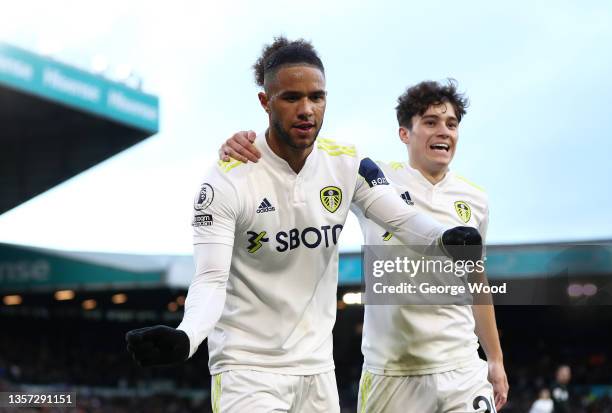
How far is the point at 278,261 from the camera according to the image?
3.99m

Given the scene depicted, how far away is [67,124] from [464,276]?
21.6m

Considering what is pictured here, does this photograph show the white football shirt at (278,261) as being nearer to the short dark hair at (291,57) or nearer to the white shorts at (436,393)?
the short dark hair at (291,57)

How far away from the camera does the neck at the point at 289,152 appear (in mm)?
4090

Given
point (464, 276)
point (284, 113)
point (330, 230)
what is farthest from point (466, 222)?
point (284, 113)

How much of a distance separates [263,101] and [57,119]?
21.8m

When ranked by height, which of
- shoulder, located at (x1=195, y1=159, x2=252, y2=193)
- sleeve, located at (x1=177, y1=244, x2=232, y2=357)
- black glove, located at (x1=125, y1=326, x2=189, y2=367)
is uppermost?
shoulder, located at (x1=195, y1=159, x2=252, y2=193)

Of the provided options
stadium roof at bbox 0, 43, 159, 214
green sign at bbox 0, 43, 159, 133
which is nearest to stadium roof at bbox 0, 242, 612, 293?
stadium roof at bbox 0, 43, 159, 214

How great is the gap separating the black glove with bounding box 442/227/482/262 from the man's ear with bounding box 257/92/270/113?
3.19 feet

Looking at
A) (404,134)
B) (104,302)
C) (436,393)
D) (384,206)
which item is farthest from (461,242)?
(104,302)

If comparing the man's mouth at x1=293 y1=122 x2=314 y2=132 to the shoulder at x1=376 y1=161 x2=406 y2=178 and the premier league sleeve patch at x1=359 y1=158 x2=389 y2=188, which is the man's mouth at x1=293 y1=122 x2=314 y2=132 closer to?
the premier league sleeve patch at x1=359 y1=158 x2=389 y2=188

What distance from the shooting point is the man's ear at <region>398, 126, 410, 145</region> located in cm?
557

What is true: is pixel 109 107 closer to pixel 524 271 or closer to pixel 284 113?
pixel 524 271

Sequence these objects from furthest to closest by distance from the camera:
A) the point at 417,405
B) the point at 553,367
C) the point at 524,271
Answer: the point at 553,367 < the point at 524,271 < the point at 417,405

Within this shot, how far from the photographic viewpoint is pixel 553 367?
29.0 metres
